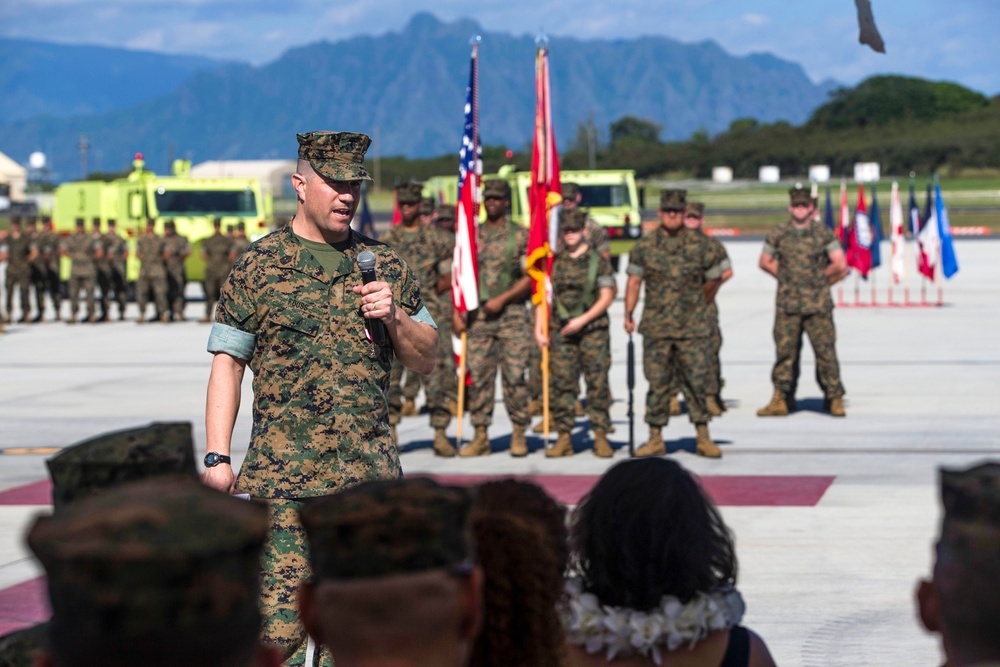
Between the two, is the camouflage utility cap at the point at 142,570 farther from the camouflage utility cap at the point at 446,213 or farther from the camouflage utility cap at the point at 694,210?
the camouflage utility cap at the point at 446,213

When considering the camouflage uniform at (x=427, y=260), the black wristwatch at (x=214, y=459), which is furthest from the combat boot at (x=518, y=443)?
the black wristwatch at (x=214, y=459)

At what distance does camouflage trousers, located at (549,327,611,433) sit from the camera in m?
10.5

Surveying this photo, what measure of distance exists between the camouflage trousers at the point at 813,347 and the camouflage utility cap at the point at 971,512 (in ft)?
34.5

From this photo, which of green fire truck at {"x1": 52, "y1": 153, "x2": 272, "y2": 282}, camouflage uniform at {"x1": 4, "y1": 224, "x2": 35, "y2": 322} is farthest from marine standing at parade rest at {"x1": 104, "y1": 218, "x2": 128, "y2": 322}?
camouflage uniform at {"x1": 4, "y1": 224, "x2": 35, "y2": 322}

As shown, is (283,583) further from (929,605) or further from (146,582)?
(146,582)

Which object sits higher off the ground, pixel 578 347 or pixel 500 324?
pixel 500 324

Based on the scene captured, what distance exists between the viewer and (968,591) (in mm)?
1708

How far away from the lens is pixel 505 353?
408 inches

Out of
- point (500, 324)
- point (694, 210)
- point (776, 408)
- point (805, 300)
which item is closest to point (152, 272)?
point (694, 210)

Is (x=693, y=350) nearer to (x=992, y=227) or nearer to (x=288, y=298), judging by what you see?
(x=288, y=298)

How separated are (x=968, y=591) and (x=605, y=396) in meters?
8.86

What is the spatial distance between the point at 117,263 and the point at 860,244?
12493 mm

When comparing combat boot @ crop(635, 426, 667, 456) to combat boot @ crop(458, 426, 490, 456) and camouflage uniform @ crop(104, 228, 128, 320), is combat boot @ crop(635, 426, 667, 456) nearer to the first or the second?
combat boot @ crop(458, 426, 490, 456)

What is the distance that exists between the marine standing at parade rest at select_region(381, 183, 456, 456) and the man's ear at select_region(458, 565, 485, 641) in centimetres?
905
